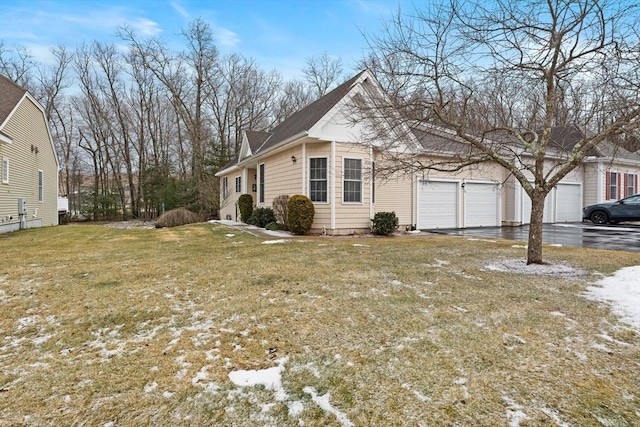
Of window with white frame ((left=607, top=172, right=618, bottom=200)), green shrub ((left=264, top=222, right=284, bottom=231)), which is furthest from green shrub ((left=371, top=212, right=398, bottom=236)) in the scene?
window with white frame ((left=607, top=172, right=618, bottom=200))

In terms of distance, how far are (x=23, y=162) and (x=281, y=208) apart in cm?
1097

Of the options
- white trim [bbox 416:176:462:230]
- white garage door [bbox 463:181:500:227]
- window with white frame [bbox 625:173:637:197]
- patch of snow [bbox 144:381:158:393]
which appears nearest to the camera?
patch of snow [bbox 144:381:158:393]

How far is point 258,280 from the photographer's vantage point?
197 inches

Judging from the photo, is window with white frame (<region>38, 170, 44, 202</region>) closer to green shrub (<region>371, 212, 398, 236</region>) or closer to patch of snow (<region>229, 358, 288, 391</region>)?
green shrub (<region>371, 212, 398, 236</region>)

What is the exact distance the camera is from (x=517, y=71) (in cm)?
610

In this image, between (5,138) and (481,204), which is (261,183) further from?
(481,204)

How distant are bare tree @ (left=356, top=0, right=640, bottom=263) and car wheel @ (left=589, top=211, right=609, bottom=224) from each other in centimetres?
1097

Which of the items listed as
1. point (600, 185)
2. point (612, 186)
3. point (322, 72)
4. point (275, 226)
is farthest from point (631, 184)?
point (322, 72)

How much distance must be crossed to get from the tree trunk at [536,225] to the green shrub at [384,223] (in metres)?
5.23

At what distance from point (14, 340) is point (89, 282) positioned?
78.4 inches

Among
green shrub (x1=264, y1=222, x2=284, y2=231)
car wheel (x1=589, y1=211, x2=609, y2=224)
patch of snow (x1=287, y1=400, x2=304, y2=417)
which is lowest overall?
patch of snow (x1=287, y1=400, x2=304, y2=417)

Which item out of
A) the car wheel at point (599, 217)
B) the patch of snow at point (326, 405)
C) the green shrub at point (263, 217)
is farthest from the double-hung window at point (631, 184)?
the patch of snow at point (326, 405)

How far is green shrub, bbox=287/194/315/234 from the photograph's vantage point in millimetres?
10547

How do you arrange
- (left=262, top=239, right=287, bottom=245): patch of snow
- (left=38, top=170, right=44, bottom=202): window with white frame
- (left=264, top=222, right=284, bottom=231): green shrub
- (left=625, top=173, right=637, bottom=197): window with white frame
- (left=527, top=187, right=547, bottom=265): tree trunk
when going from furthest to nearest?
(left=625, top=173, right=637, bottom=197): window with white frame
(left=38, top=170, right=44, bottom=202): window with white frame
(left=264, top=222, right=284, bottom=231): green shrub
(left=262, top=239, right=287, bottom=245): patch of snow
(left=527, top=187, right=547, bottom=265): tree trunk
